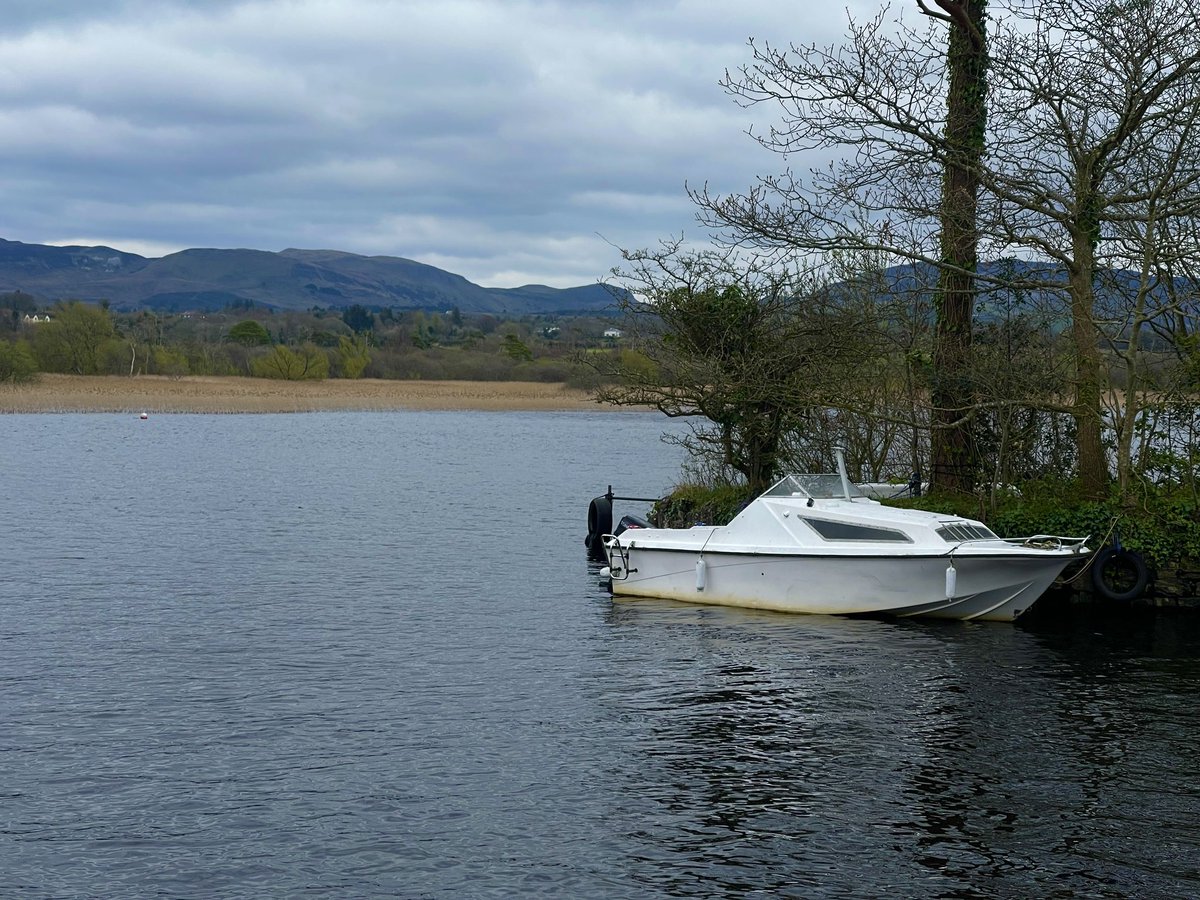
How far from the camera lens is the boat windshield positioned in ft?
66.2

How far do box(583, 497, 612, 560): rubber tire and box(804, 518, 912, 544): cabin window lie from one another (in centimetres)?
601

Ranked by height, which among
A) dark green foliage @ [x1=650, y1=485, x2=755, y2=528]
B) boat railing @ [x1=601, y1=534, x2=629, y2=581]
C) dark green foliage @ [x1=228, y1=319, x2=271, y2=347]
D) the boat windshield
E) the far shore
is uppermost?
dark green foliage @ [x1=228, y1=319, x2=271, y2=347]

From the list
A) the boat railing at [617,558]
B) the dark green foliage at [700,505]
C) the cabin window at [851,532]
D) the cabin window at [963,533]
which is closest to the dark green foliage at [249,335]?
the dark green foliage at [700,505]

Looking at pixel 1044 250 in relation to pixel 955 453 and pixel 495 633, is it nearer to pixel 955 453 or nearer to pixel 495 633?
pixel 955 453

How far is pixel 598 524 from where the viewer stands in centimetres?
2470

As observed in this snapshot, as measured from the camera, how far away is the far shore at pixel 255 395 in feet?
256

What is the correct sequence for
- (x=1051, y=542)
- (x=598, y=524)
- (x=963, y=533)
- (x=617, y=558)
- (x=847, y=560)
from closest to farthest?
(x=847, y=560), (x=963, y=533), (x=1051, y=542), (x=617, y=558), (x=598, y=524)


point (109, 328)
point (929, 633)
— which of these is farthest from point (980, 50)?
point (109, 328)

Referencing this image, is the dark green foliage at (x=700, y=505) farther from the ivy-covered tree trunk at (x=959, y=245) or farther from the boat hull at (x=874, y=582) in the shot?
the boat hull at (x=874, y=582)

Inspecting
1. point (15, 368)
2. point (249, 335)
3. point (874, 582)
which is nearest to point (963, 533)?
point (874, 582)

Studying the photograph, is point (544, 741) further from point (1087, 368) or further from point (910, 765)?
point (1087, 368)

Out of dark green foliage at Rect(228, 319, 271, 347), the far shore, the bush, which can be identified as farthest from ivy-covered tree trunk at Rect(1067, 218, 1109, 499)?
dark green foliage at Rect(228, 319, 271, 347)

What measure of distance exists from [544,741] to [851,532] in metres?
7.63

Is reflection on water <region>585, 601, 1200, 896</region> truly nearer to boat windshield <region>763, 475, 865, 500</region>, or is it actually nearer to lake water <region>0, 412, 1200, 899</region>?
lake water <region>0, 412, 1200, 899</region>
